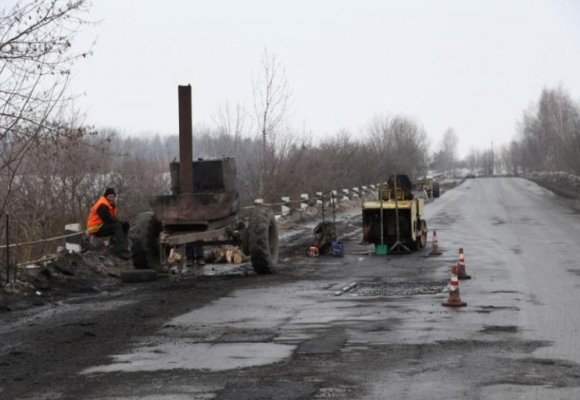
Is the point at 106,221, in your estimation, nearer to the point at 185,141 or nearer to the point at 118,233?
the point at 118,233

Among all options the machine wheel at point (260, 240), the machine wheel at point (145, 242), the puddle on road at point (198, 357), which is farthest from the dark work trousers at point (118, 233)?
the puddle on road at point (198, 357)

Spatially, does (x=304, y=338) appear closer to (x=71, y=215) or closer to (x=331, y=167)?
(x=71, y=215)

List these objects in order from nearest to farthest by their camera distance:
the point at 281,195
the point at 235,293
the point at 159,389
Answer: the point at 159,389 < the point at 235,293 < the point at 281,195

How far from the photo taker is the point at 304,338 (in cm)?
1082

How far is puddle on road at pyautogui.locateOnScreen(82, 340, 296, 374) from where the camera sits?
364 inches

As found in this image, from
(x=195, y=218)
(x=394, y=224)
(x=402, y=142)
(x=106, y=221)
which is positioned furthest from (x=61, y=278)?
(x=402, y=142)

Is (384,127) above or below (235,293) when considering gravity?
above

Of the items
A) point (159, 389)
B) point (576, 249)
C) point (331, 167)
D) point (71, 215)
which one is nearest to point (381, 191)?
point (576, 249)

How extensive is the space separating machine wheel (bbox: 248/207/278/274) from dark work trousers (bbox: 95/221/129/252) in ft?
9.26

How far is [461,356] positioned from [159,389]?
3.20 m

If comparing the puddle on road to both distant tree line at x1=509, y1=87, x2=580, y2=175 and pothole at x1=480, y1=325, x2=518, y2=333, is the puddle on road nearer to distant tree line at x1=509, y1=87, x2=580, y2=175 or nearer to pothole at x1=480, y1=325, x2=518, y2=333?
pothole at x1=480, y1=325, x2=518, y2=333

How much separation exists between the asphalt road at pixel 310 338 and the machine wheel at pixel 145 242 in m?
0.93

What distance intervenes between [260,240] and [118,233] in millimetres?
3128

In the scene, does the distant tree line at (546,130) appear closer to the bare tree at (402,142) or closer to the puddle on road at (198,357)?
the bare tree at (402,142)
